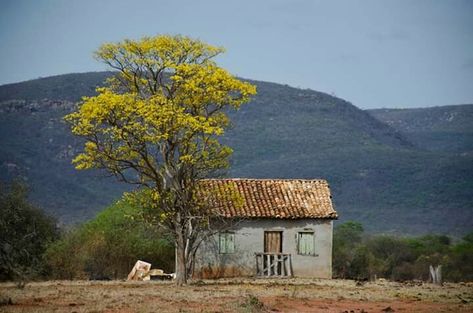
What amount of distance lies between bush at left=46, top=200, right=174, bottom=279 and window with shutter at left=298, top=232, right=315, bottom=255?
19.4 ft

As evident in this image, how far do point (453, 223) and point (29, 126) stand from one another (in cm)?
4665

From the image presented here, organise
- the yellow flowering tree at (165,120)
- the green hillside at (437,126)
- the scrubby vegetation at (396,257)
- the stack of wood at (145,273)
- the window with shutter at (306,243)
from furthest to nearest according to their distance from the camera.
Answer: the green hillside at (437,126), the scrubby vegetation at (396,257), the window with shutter at (306,243), the stack of wood at (145,273), the yellow flowering tree at (165,120)

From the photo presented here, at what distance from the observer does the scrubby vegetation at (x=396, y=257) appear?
61.6 metres

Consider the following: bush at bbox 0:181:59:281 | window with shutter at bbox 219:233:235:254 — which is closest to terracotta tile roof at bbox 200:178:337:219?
window with shutter at bbox 219:233:235:254

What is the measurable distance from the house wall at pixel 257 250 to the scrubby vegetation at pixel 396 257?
11.9 m

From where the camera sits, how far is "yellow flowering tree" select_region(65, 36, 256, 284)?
36.6 metres

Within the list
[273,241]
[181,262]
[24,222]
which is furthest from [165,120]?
[24,222]

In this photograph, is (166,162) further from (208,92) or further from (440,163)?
(440,163)

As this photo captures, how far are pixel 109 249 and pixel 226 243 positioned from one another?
17.9ft

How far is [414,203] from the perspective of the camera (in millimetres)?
99375

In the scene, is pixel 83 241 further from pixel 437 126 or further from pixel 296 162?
pixel 437 126

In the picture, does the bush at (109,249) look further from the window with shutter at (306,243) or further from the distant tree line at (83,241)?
the window with shutter at (306,243)

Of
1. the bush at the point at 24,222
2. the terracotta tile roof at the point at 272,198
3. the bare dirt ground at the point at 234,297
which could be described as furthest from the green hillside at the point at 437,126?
the bare dirt ground at the point at 234,297

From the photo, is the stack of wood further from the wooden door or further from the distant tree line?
the wooden door
